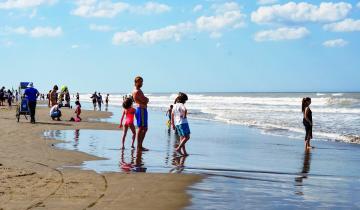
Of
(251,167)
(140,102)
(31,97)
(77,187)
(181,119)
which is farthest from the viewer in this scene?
(31,97)

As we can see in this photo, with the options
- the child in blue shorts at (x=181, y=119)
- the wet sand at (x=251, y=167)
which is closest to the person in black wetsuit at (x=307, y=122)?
the wet sand at (x=251, y=167)

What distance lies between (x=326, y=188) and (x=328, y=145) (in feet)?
28.5

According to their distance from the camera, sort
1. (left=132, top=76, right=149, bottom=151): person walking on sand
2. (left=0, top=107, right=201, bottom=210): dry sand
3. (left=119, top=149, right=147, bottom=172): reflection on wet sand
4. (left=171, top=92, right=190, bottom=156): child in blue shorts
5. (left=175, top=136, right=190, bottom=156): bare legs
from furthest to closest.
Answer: (left=175, top=136, right=190, bottom=156): bare legs < (left=171, top=92, right=190, bottom=156): child in blue shorts < (left=132, top=76, right=149, bottom=151): person walking on sand < (left=119, top=149, right=147, bottom=172): reflection on wet sand < (left=0, top=107, right=201, bottom=210): dry sand

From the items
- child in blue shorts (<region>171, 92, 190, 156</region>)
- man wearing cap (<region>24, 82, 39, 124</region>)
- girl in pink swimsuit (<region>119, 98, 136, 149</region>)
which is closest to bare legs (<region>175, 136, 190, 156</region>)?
child in blue shorts (<region>171, 92, 190, 156</region>)

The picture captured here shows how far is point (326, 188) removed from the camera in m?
7.92

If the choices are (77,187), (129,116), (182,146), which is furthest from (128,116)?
(77,187)

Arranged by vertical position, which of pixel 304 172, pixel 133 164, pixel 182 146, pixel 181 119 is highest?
pixel 181 119

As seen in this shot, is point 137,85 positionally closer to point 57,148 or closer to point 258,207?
point 57,148

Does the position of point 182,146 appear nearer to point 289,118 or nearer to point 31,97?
point 31,97

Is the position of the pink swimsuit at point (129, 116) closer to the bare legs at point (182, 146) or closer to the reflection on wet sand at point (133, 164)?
the reflection on wet sand at point (133, 164)

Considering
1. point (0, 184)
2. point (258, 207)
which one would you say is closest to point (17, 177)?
point (0, 184)

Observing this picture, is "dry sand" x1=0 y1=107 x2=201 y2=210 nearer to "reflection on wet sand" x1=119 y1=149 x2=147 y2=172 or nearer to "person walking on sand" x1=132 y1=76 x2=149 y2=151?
"reflection on wet sand" x1=119 y1=149 x2=147 y2=172

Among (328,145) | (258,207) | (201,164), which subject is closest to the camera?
(258,207)

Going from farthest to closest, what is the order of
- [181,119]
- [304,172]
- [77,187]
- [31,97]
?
[31,97] < [181,119] < [304,172] < [77,187]
